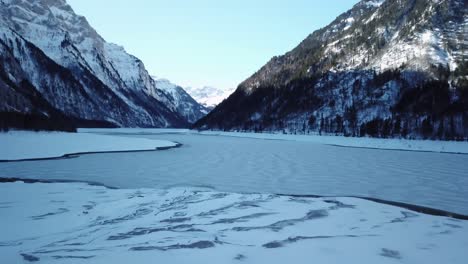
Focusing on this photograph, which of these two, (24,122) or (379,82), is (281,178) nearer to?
(24,122)

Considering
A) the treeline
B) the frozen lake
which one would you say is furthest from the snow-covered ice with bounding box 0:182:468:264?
the treeline

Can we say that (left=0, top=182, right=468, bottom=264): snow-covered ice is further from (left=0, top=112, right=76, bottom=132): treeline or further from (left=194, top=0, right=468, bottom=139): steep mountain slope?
(left=194, top=0, right=468, bottom=139): steep mountain slope

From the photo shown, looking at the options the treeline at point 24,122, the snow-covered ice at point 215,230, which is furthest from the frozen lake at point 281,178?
the treeline at point 24,122

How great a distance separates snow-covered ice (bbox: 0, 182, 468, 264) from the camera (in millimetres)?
9125

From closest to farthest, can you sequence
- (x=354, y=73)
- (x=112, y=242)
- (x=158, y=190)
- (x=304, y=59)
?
(x=112, y=242), (x=158, y=190), (x=354, y=73), (x=304, y=59)

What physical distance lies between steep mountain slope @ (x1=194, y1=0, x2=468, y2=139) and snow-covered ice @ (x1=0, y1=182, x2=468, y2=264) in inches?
2725

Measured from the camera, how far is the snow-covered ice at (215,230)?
29.9ft

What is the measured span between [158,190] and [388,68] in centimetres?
11851

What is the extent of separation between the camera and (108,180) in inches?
841

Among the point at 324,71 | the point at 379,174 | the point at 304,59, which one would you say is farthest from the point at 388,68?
the point at 379,174

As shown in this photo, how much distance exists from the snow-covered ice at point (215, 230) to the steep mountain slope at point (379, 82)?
69.2m

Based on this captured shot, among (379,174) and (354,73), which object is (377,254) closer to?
(379,174)

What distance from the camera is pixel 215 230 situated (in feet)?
37.2

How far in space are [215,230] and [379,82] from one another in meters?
118
